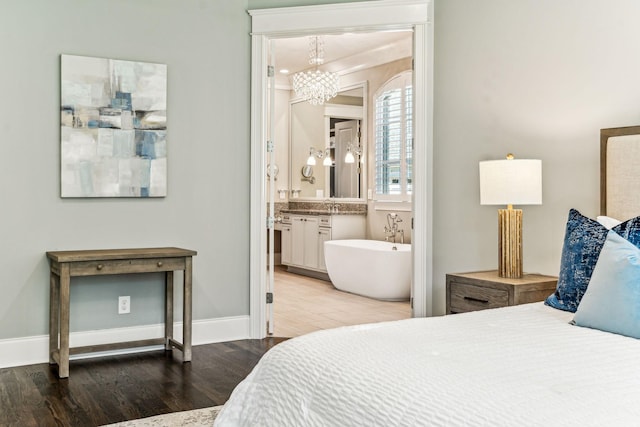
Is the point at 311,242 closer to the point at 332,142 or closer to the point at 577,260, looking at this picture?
the point at 332,142

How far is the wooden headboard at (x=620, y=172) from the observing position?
2.97 m

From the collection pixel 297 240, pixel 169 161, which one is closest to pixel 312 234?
pixel 297 240

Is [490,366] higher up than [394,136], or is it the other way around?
[394,136]

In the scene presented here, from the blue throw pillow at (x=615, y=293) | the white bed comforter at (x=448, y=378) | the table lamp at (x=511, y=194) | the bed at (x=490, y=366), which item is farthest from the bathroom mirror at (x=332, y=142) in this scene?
the white bed comforter at (x=448, y=378)

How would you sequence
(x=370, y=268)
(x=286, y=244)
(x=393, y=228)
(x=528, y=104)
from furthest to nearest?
(x=286, y=244)
(x=393, y=228)
(x=370, y=268)
(x=528, y=104)

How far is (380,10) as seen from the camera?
4.34 metres

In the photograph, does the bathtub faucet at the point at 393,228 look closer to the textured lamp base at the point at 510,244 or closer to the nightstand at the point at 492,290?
the nightstand at the point at 492,290

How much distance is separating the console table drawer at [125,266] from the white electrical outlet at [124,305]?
0.47 meters

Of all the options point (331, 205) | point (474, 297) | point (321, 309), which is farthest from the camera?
point (331, 205)

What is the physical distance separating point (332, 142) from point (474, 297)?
217 inches

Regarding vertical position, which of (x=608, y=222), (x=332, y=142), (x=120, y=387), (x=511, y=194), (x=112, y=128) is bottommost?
(x=120, y=387)

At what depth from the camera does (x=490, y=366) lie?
1646 millimetres

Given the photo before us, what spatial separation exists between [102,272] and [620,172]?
Answer: 9.60ft

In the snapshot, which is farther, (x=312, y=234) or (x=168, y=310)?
(x=312, y=234)
